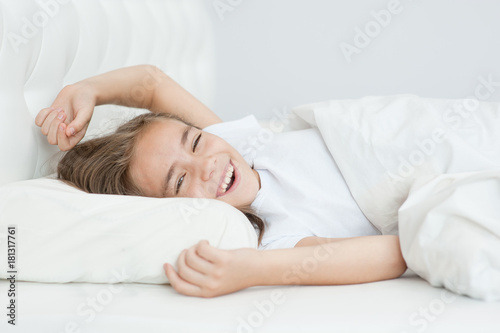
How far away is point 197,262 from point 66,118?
0.52 meters

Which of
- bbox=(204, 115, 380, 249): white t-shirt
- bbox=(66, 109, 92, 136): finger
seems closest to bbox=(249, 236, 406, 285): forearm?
bbox=(204, 115, 380, 249): white t-shirt

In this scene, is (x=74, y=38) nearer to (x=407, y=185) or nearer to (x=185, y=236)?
(x=185, y=236)

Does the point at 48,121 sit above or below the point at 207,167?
above

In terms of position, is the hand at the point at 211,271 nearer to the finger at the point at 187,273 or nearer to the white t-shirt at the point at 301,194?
the finger at the point at 187,273

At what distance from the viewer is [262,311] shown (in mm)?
827

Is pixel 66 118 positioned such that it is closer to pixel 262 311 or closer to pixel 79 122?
pixel 79 122

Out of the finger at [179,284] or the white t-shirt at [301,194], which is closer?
the finger at [179,284]

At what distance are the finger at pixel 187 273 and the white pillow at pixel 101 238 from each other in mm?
19

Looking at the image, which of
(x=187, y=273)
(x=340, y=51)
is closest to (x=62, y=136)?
Result: (x=187, y=273)

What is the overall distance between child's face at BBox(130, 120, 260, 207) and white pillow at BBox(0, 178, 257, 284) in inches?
9.3

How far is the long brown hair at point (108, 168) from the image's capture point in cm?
128

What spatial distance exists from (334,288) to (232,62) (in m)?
1.91

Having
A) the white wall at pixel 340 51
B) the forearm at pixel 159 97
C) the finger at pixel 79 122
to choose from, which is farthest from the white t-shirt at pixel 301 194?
the white wall at pixel 340 51

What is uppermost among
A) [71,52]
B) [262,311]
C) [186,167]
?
[71,52]
